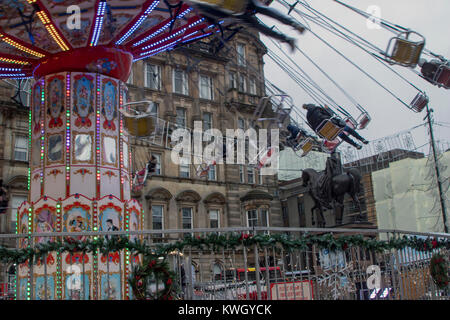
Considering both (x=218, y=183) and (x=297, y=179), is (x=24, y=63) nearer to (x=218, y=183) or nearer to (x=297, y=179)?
(x=218, y=183)

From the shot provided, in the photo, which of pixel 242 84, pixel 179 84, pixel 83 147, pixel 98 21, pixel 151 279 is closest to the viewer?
pixel 151 279

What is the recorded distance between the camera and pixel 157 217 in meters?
32.8

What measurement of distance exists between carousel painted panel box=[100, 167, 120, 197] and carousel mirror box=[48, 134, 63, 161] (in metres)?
1.03

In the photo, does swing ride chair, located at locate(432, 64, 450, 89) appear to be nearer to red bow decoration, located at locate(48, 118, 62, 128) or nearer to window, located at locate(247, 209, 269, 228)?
red bow decoration, located at locate(48, 118, 62, 128)

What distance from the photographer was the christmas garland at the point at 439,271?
984cm

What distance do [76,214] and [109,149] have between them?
70.3 inches

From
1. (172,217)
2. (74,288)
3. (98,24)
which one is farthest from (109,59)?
(172,217)

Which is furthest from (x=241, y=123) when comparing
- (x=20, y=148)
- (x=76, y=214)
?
(x=76, y=214)

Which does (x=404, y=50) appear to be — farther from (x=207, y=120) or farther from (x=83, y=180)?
(x=207, y=120)

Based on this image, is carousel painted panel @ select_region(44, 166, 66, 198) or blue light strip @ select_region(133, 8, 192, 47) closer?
carousel painted panel @ select_region(44, 166, 66, 198)

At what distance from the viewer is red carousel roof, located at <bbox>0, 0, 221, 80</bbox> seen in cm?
1193

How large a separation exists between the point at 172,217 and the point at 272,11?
2548cm

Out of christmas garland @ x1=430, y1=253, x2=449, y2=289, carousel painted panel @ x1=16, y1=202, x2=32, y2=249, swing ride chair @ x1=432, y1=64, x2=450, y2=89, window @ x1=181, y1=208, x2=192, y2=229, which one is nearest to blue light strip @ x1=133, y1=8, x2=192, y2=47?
carousel painted panel @ x1=16, y1=202, x2=32, y2=249

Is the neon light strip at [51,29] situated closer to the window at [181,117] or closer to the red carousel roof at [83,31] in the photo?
the red carousel roof at [83,31]
